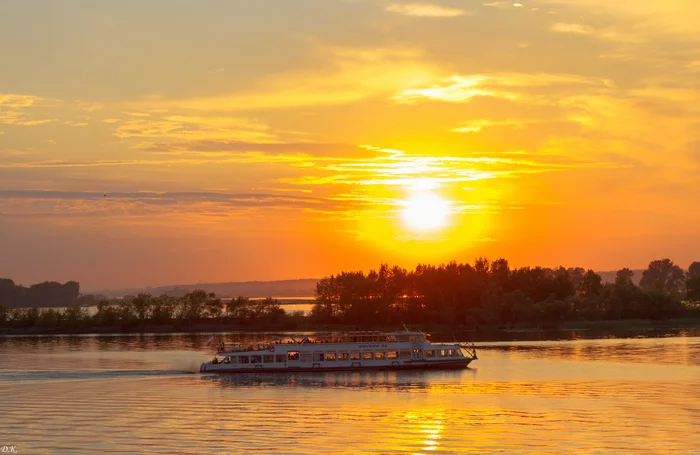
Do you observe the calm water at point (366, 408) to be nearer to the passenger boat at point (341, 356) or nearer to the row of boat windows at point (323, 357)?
the passenger boat at point (341, 356)

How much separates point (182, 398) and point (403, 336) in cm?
3944

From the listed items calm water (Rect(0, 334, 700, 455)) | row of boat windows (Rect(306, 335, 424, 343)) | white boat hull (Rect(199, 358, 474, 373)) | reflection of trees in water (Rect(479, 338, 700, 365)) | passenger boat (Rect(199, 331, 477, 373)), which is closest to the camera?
calm water (Rect(0, 334, 700, 455))

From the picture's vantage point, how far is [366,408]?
7206cm

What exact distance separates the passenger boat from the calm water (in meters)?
3.29

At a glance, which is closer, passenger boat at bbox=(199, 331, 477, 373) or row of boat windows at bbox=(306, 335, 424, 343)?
passenger boat at bbox=(199, 331, 477, 373)

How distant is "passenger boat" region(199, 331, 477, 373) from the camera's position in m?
107

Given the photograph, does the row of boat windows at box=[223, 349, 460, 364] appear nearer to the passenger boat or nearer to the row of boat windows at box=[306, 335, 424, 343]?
the passenger boat

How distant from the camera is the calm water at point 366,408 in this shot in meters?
55.5

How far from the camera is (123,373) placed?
101375mm

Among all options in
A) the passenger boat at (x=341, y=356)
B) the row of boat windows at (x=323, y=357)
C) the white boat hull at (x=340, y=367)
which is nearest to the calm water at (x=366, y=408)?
the white boat hull at (x=340, y=367)

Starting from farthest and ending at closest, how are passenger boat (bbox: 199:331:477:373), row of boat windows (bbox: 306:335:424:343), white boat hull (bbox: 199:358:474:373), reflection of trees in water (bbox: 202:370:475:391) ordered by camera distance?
1. row of boat windows (bbox: 306:335:424:343)
2. passenger boat (bbox: 199:331:477:373)
3. white boat hull (bbox: 199:358:474:373)
4. reflection of trees in water (bbox: 202:370:475:391)

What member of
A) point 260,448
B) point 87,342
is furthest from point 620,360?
point 87,342

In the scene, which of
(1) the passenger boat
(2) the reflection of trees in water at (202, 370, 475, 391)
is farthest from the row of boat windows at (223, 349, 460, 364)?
(2) the reflection of trees in water at (202, 370, 475, 391)

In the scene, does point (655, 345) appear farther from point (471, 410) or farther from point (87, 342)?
point (87, 342)
